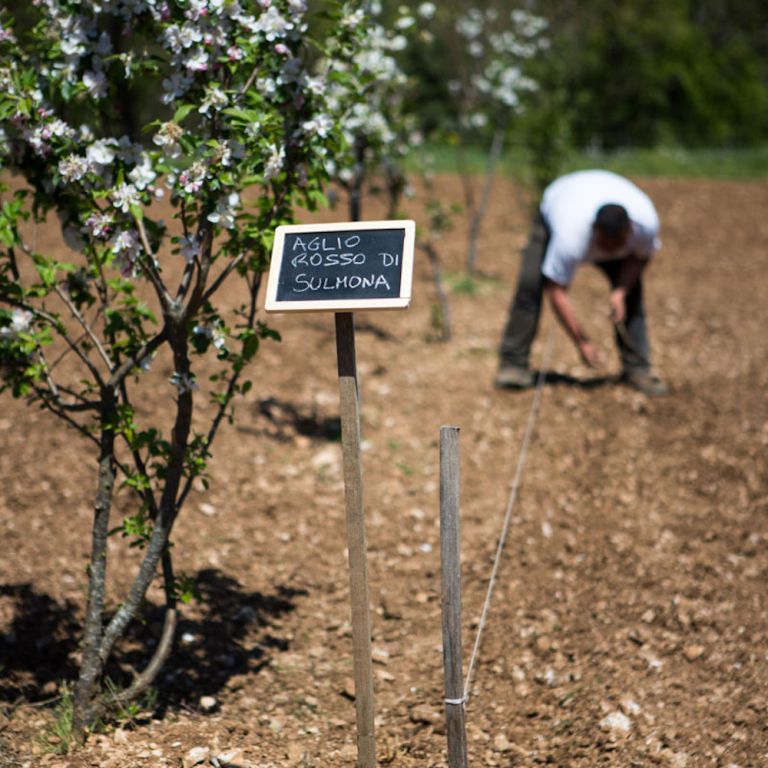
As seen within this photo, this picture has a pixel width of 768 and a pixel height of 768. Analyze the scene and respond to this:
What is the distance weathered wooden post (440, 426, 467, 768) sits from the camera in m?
2.87

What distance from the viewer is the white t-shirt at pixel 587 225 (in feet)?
19.9

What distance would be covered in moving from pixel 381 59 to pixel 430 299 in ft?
12.2

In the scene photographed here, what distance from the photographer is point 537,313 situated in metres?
6.77

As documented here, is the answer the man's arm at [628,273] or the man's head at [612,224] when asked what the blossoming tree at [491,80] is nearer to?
the man's arm at [628,273]

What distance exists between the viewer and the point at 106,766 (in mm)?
3188

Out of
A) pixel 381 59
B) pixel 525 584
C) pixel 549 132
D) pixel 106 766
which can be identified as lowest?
pixel 106 766

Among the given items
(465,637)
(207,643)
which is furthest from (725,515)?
(207,643)

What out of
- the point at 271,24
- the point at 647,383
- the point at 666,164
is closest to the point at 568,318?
the point at 647,383

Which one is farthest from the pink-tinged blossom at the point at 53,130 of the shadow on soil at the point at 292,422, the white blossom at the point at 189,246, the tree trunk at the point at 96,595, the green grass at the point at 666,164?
the green grass at the point at 666,164

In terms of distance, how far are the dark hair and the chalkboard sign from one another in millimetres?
3086

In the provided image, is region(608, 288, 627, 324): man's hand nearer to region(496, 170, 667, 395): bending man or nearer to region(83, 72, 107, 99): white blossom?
region(496, 170, 667, 395): bending man

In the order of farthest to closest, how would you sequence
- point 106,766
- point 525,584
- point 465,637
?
point 525,584, point 465,637, point 106,766

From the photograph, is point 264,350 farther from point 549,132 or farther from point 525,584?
point 549,132

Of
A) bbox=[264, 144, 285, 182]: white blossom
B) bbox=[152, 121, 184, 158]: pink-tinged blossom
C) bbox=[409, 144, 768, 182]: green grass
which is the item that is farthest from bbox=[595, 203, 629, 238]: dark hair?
bbox=[409, 144, 768, 182]: green grass
